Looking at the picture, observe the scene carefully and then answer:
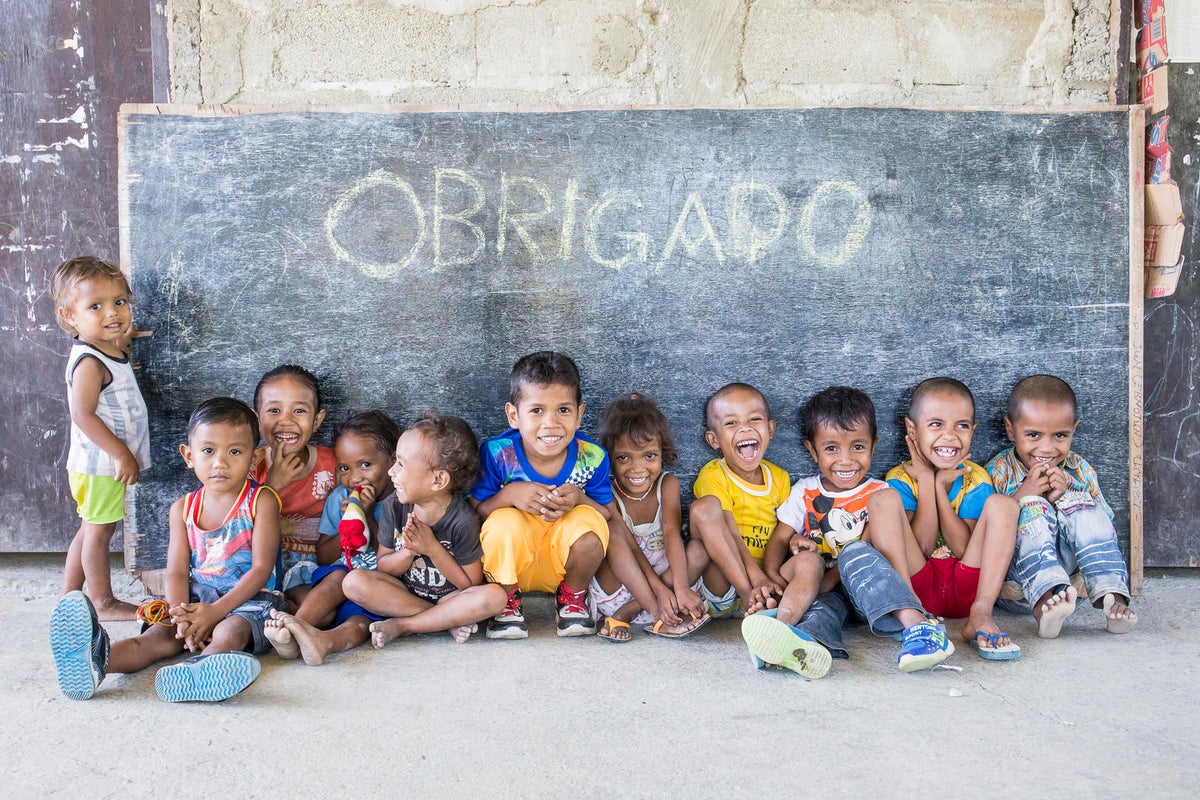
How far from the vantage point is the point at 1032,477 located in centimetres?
295

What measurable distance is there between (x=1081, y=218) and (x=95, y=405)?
11.2 feet

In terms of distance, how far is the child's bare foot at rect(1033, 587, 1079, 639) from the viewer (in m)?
2.60

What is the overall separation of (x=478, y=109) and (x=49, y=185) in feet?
5.53

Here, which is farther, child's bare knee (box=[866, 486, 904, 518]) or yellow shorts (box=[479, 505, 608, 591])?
child's bare knee (box=[866, 486, 904, 518])

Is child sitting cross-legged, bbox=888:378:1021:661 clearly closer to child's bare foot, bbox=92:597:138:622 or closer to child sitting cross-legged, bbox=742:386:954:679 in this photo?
child sitting cross-legged, bbox=742:386:954:679

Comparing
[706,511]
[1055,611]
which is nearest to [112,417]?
[706,511]

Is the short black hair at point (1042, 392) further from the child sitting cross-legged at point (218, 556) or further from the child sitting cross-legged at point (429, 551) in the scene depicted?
the child sitting cross-legged at point (218, 556)

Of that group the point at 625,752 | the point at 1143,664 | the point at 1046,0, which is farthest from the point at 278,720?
the point at 1046,0

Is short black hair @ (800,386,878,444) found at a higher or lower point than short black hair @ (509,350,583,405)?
lower

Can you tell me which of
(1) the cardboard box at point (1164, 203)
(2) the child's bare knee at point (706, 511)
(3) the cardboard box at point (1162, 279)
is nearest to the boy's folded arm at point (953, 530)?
(2) the child's bare knee at point (706, 511)

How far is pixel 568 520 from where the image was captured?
2760mm

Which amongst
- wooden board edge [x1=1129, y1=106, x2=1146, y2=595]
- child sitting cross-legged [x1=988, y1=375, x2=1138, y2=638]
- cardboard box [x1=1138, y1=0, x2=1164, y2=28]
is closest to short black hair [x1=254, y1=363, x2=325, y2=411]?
child sitting cross-legged [x1=988, y1=375, x2=1138, y2=638]

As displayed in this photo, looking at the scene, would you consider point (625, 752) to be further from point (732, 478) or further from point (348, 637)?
point (732, 478)

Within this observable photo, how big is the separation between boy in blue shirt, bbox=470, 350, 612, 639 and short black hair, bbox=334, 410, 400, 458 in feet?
1.18
